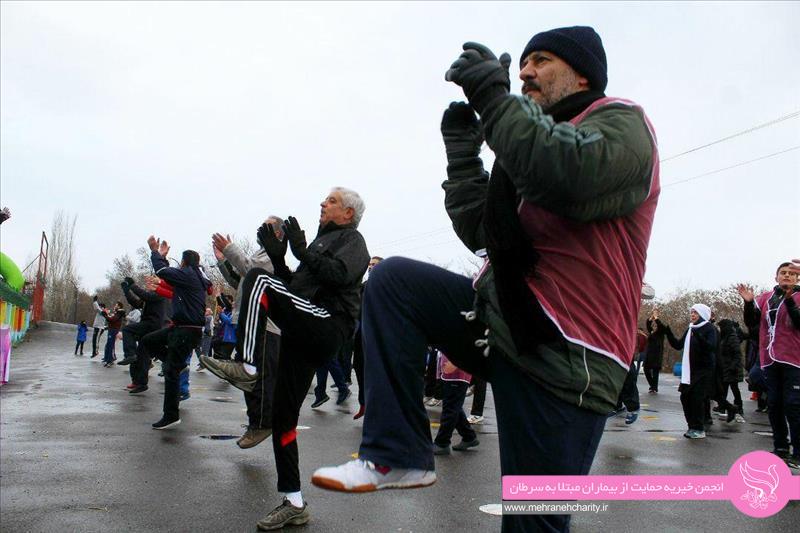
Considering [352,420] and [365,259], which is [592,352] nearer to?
[365,259]

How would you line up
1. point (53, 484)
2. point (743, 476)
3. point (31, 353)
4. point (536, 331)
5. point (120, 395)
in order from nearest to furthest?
point (536, 331)
point (743, 476)
point (53, 484)
point (120, 395)
point (31, 353)

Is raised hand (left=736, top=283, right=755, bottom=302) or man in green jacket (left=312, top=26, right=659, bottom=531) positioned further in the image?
raised hand (left=736, top=283, right=755, bottom=302)

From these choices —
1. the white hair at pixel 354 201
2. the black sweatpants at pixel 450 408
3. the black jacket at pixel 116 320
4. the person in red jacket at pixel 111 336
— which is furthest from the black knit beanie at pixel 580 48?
the black jacket at pixel 116 320

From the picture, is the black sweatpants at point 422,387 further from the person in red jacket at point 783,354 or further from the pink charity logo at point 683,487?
the person in red jacket at point 783,354

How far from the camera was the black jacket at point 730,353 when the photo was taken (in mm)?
12164

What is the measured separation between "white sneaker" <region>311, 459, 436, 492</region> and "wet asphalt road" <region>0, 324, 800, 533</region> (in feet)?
8.12

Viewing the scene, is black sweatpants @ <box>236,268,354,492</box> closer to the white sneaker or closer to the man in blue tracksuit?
the white sneaker

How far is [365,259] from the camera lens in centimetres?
443

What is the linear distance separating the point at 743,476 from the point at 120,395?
398 inches

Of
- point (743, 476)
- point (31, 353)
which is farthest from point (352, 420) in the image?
point (31, 353)

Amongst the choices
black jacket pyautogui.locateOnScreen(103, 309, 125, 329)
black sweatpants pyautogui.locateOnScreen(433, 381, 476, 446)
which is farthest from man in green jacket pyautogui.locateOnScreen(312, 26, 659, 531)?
black jacket pyautogui.locateOnScreen(103, 309, 125, 329)

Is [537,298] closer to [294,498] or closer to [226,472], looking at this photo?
[294,498]

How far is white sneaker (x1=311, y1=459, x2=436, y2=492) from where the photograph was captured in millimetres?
1851

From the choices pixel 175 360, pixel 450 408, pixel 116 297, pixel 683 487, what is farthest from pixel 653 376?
pixel 116 297
